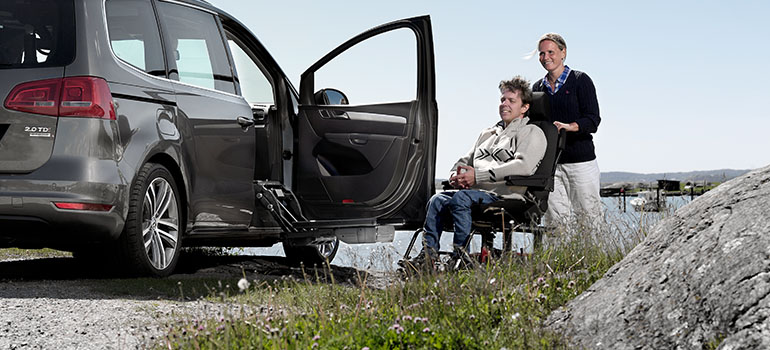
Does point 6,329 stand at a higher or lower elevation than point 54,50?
lower

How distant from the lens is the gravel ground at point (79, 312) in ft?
13.0

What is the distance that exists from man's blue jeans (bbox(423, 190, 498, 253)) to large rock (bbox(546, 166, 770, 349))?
6.43ft

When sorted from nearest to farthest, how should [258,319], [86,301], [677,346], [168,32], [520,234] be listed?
[677,346] → [258,319] → [86,301] → [520,234] → [168,32]

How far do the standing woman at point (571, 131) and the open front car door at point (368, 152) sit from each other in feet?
3.55

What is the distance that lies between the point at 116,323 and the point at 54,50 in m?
1.97

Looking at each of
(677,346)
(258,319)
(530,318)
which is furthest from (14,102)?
Result: (677,346)

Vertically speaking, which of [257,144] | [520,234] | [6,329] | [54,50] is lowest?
[6,329]

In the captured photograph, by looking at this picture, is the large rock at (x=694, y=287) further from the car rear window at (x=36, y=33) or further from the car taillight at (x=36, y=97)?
the car rear window at (x=36, y=33)

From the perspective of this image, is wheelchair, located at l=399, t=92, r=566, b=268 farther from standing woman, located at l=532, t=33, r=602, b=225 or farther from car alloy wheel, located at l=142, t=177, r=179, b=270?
car alloy wheel, located at l=142, t=177, r=179, b=270

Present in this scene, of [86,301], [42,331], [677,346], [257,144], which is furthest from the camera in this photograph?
[257,144]

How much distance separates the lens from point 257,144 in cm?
673

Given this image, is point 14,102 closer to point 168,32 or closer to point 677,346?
point 168,32

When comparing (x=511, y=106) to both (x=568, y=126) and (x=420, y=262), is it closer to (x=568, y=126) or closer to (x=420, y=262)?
(x=568, y=126)

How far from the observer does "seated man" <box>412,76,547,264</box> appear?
6.08m
